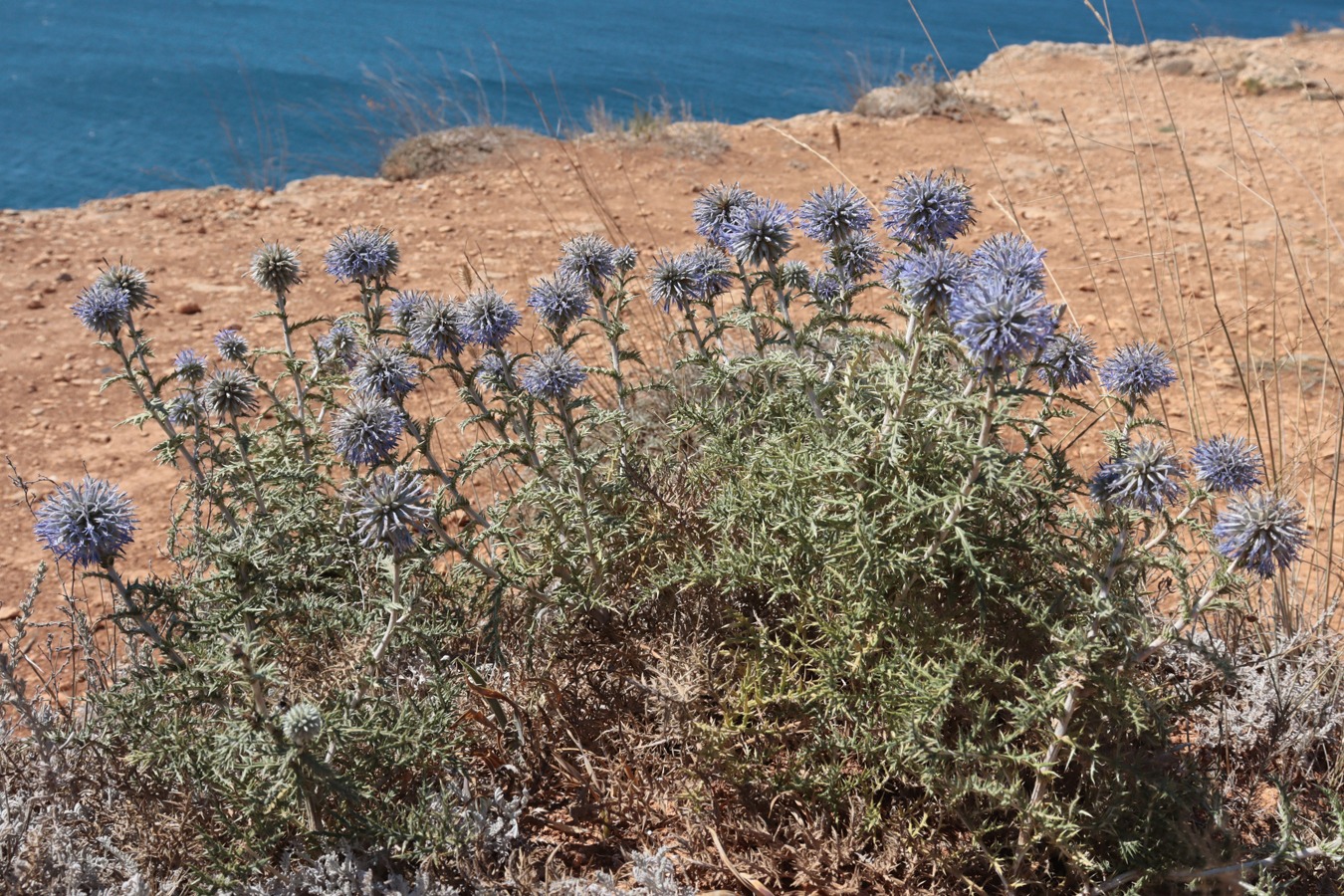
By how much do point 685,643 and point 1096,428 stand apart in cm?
330

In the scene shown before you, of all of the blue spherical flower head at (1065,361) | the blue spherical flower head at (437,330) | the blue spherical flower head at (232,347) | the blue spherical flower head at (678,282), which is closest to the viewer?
the blue spherical flower head at (1065,361)

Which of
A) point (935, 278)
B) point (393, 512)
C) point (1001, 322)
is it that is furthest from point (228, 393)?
point (1001, 322)

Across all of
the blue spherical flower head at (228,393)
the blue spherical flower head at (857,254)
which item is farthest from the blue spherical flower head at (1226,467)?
the blue spherical flower head at (228,393)

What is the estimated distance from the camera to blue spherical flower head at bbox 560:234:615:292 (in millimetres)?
3230

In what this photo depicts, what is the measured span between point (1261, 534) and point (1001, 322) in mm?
725

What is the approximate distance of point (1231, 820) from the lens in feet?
8.39

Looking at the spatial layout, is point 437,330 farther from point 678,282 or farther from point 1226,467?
point 1226,467

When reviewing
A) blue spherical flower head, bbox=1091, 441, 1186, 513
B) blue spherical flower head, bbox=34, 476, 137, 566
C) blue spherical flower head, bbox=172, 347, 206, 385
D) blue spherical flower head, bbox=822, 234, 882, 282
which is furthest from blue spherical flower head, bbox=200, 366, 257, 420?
blue spherical flower head, bbox=1091, 441, 1186, 513

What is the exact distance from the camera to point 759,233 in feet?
9.41

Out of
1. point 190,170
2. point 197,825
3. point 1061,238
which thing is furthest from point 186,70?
point 197,825

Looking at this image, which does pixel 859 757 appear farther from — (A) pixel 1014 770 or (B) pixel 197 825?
(B) pixel 197 825

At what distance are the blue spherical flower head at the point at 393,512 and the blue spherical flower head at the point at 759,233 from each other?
1.17 m

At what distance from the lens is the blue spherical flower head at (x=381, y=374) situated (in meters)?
2.68

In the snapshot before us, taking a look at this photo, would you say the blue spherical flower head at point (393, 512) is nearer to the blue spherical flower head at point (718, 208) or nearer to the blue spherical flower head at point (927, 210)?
the blue spherical flower head at point (718, 208)
